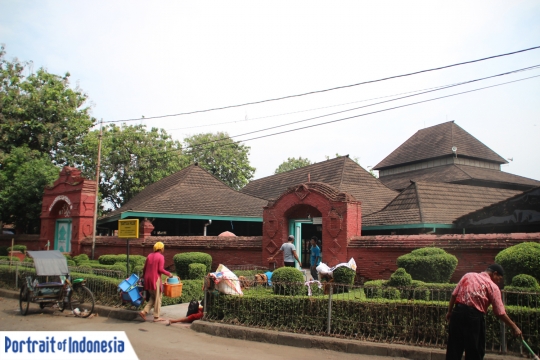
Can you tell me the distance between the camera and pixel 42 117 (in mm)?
30078

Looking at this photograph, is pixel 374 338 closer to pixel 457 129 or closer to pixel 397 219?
pixel 397 219

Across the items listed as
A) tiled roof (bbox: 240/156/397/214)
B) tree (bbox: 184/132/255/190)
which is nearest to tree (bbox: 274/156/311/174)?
tree (bbox: 184/132/255/190)

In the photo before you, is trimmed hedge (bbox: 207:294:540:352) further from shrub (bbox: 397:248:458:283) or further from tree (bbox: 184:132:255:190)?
tree (bbox: 184:132:255:190)

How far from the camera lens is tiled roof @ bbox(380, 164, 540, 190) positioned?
3059 cm

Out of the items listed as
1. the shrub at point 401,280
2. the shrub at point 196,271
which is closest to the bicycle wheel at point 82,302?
the shrub at point 196,271

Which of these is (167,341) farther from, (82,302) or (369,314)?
(82,302)

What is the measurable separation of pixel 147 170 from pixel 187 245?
55.8ft

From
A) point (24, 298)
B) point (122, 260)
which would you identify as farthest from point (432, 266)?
point (122, 260)

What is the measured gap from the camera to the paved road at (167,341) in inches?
306

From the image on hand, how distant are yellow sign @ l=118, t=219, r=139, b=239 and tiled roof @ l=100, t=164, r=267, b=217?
26.4 feet

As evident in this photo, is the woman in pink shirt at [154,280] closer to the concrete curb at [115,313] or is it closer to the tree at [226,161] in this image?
the concrete curb at [115,313]

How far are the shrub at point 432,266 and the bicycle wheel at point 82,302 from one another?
7649 millimetres

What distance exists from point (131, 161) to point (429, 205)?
74.0 feet

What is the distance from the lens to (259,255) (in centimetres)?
1716
